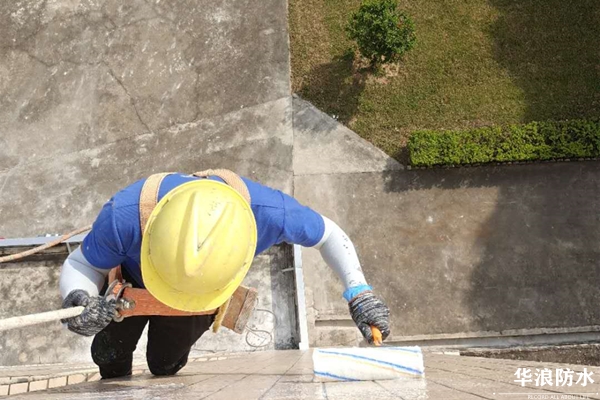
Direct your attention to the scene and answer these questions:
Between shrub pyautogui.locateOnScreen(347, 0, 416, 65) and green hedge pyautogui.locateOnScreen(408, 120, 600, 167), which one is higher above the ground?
shrub pyautogui.locateOnScreen(347, 0, 416, 65)

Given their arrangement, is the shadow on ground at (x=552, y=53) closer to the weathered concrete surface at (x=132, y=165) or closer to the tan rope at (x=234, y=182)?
the weathered concrete surface at (x=132, y=165)

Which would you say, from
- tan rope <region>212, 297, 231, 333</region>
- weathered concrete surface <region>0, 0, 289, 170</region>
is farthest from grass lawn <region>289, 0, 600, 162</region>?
tan rope <region>212, 297, 231, 333</region>

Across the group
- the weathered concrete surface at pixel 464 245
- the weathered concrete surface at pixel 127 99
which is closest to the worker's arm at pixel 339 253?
the weathered concrete surface at pixel 464 245

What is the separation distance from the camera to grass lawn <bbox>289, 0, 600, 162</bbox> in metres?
8.45

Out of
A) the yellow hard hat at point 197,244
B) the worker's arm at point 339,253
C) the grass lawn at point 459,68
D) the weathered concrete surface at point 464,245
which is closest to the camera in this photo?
the yellow hard hat at point 197,244

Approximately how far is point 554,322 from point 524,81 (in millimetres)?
3532

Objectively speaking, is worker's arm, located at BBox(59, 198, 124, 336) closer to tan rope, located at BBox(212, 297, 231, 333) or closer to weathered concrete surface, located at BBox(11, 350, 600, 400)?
weathered concrete surface, located at BBox(11, 350, 600, 400)

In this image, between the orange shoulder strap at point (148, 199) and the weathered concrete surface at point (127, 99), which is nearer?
the orange shoulder strap at point (148, 199)

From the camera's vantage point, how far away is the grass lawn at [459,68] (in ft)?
27.7

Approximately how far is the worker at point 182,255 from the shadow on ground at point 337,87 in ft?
14.9

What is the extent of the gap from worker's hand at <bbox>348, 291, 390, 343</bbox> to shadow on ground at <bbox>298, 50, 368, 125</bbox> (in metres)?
4.66

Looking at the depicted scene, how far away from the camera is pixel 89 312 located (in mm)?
3674

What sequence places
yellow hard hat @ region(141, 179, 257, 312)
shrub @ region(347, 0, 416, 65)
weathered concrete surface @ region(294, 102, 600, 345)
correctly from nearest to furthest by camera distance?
yellow hard hat @ region(141, 179, 257, 312) → weathered concrete surface @ region(294, 102, 600, 345) → shrub @ region(347, 0, 416, 65)

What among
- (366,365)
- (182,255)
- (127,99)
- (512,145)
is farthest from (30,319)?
(512,145)
